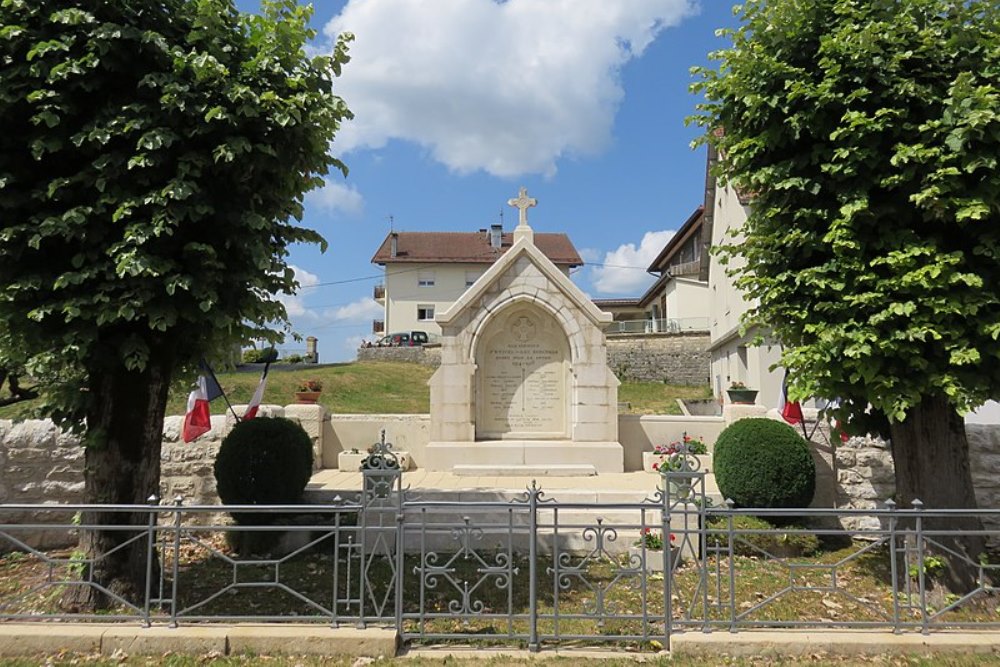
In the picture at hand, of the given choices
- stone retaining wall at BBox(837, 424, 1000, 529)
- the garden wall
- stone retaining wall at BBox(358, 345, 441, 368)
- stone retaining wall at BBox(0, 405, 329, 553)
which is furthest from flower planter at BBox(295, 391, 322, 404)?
stone retaining wall at BBox(358, 345, 441, 368)

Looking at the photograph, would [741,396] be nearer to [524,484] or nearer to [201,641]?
[524,484]

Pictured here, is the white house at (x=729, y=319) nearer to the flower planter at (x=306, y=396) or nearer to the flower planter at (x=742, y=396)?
the flower planter at (x=742, y=396)

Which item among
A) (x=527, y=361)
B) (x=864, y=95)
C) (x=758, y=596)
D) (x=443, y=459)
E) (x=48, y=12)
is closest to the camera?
(x=48, y=12)

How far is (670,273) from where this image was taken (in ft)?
119

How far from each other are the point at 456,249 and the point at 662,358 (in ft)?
68.4

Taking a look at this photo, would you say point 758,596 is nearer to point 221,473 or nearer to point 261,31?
point 221,473

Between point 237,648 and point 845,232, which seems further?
point 845,232

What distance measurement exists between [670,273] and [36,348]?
113 ft

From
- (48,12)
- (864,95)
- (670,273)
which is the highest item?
(670,273)

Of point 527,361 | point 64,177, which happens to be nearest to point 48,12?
point 64,177

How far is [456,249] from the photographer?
4738 cm

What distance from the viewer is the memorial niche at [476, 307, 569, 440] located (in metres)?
11.1

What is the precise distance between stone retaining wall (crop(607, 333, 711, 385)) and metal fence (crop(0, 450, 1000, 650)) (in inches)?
928

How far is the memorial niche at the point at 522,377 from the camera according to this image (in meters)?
11.1
